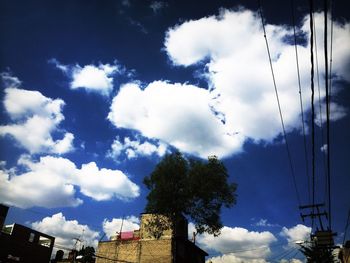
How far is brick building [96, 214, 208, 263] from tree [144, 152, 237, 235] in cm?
342

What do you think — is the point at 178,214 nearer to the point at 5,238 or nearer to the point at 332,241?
the point at 332,241

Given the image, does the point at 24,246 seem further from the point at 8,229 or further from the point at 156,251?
the point at 156,251

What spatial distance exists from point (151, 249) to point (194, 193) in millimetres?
9955

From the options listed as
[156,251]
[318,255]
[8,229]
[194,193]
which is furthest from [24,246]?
[318,255]

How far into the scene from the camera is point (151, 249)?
37.2 m

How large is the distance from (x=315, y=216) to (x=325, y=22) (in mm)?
24359

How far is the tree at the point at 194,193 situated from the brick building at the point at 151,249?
11.2 feet

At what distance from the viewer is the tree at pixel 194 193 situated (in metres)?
33.7

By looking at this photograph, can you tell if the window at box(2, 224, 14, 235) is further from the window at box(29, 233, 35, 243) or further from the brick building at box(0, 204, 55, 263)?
the window at box(29, 233, 35, 243)

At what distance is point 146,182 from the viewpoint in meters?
36.7

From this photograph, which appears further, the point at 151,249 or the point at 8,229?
the point at 8,229

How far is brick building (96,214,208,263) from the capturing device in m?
36.2

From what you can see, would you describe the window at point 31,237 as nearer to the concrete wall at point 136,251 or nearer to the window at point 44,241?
the window at point 44,241

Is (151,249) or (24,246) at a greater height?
(24,246)
